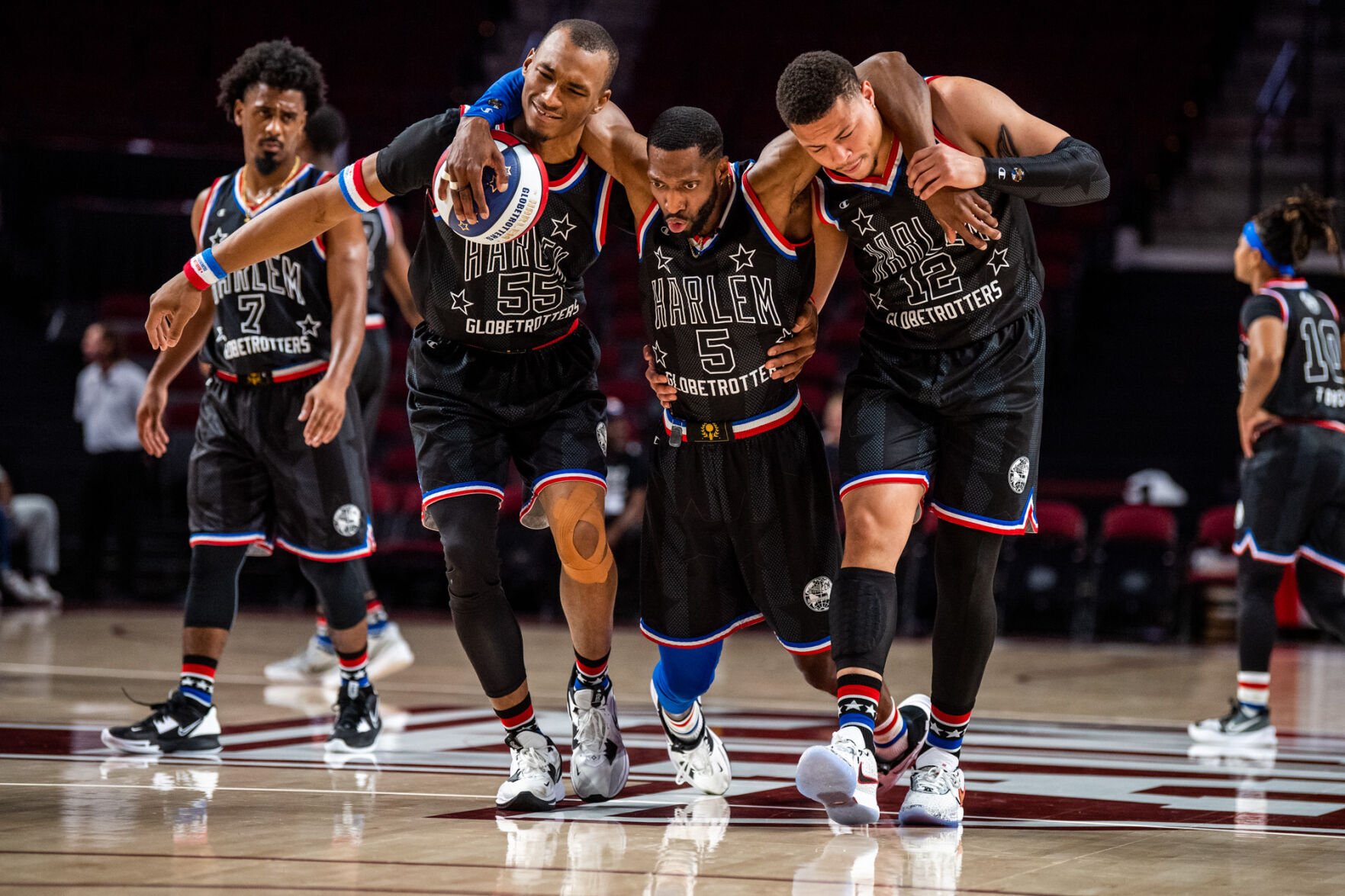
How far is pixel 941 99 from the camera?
3.90 meters

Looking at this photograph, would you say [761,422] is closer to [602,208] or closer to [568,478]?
[568,478]

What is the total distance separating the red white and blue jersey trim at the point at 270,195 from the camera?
16.6 ft

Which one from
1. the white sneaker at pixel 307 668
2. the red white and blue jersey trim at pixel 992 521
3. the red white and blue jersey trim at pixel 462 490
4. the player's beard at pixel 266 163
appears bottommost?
the white sneaker at pixel 307 668

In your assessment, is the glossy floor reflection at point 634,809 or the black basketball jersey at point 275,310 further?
the black basketball jersey at point 275,310

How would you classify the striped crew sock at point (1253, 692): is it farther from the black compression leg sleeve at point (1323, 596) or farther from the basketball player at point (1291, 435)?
the black compression leg sleeve at point (1323, 596)

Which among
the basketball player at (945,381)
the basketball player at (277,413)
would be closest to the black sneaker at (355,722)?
the basketball player at (277,413)

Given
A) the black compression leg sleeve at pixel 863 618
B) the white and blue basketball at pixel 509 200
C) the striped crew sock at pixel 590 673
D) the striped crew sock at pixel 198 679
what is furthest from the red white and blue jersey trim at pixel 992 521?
the striped crew sock at pixel 198 679

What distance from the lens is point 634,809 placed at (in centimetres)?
383

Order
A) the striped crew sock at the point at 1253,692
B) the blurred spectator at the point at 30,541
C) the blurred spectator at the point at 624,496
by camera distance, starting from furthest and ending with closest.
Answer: the blurred spectator at the point at 30,541, the blurred spectator at the point at 624,496, the striped crew sock at the point at 1253,692

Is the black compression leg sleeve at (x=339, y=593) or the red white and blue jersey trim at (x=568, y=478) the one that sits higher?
the red white and blue jersey trim at (x=568, y=478)

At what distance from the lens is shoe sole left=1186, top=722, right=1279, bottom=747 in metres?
5.70

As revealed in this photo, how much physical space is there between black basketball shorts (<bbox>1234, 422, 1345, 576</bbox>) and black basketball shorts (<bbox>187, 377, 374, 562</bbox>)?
11.0ft

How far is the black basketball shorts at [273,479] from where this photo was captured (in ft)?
16.5

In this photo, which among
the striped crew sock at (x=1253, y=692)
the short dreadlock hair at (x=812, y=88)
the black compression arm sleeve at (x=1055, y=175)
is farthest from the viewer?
the striped crew sock at (x=1253, y=692)
